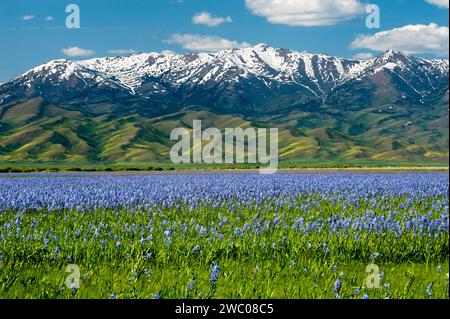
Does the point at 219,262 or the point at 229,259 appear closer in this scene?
the point at 219,262

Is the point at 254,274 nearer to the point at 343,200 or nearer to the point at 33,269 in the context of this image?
the point at 33,269

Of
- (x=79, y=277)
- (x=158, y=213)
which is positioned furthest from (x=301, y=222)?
(x=79, y=277)

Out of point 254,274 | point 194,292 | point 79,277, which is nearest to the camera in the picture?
point 194,292

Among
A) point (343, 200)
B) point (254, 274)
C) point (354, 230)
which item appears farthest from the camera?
point (343, 200)

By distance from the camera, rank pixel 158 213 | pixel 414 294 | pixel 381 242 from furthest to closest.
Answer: pixel 158 213 < pixel 381 242 < pixel 414 294
